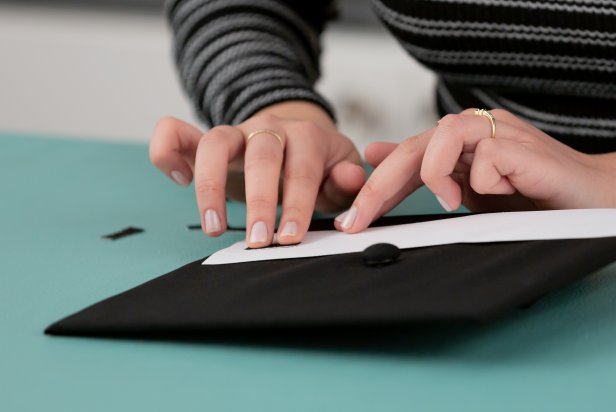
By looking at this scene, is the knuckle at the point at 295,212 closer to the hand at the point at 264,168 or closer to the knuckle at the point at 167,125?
the hand at the point at 264,168

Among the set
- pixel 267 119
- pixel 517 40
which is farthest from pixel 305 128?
pixel 517 40

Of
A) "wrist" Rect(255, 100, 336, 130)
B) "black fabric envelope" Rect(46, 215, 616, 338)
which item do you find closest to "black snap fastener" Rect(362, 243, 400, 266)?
"black fabric envelope" Rect(46, 215, 616, 338)

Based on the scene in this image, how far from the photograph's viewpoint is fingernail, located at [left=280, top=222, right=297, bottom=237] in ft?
2.26

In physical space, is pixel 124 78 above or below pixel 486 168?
above

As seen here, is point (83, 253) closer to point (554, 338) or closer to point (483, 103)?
point (554, 338)

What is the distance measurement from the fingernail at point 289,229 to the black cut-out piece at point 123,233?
0.55 feet

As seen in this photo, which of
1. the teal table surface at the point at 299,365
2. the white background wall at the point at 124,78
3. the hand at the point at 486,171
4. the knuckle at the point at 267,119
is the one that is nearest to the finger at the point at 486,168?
the hand at the point at 486,171

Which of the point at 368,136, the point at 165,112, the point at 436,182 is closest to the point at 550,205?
the point at 436,182

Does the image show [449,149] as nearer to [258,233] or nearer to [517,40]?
[258,233]

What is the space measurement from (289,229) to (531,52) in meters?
0.37

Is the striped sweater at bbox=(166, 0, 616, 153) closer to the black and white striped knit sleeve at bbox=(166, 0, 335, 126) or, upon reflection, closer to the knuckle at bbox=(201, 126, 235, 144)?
the black and white striped knit sleeve at bbox=(166, 0, 335, 126)

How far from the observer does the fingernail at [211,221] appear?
Answer: 0.73m

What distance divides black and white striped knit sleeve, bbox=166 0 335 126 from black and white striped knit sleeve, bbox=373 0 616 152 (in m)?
0.13

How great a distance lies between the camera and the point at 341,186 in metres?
0.81
